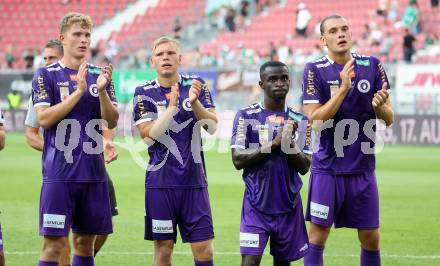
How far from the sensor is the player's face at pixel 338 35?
7.90 metres

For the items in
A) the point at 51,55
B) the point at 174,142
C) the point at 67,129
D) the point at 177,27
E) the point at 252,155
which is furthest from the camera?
the point at 177,27

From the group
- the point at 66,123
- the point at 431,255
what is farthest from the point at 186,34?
the point at 66,123

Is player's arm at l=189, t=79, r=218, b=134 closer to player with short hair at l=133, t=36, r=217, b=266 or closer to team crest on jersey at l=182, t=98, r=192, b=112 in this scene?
player with short hair at l=133, t=36, r=217, b=266

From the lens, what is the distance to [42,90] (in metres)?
7.45

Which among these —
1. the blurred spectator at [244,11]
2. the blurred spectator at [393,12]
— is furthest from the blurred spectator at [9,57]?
the blurred spectator at [393,12]

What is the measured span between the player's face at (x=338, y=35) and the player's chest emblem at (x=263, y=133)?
103 cm

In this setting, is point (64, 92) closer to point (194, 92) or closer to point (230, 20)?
point (194, 92)

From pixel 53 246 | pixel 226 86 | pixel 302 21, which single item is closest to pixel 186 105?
pixel 53 246

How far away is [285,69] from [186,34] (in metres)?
31.1

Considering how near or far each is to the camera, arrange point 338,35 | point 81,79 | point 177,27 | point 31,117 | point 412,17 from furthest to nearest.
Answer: point 177,27, point 412,17, point 31,117, point 338,35, point 81,79

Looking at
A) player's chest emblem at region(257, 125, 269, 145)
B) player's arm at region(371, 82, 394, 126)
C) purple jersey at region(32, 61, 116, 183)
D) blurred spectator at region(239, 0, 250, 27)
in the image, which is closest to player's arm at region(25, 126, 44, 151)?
purple jersey at region(32, 61, 116, 183)

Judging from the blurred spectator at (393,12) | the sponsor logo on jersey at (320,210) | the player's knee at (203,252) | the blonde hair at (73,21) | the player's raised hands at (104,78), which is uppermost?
the blurred spectator at (393,12)

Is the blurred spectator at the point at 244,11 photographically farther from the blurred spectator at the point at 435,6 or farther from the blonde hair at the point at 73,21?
the blonde hair at the point at 73,21

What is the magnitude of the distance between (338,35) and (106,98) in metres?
2.05
